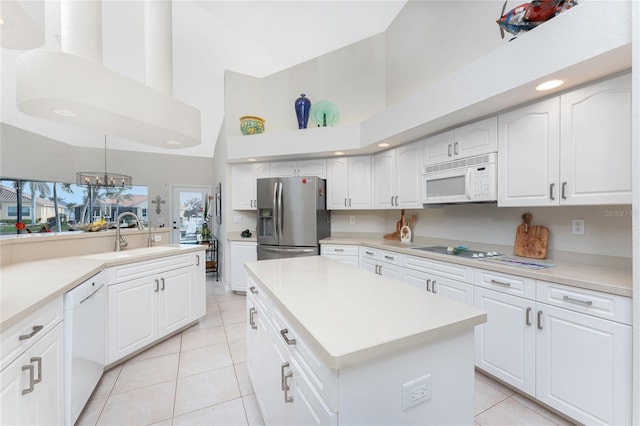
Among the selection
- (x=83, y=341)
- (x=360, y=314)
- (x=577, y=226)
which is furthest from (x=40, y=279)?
(x=577, y=226)

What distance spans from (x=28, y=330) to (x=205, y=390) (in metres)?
1.13

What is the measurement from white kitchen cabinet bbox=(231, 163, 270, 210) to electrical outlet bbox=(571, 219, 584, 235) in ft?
11.6

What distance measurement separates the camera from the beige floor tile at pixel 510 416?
1537 millimetres

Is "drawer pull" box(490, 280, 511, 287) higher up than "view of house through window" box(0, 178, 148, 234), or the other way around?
"view of house through window" box(0, 178, 148, 234)

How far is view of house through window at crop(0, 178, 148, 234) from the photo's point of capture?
15.4 feet

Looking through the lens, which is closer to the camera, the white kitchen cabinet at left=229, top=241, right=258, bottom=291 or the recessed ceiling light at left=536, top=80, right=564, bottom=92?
the recessed ceiling light at left=536, top=80, right=564, bottom=92

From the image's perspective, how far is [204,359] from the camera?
224cm

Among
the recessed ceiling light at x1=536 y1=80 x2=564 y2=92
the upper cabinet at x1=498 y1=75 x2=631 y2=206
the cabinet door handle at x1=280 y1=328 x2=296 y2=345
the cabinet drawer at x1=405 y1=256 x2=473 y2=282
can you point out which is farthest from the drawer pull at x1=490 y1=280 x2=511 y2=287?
the cabinet door handle at x1=280 y1=328 x2=296 y2=345

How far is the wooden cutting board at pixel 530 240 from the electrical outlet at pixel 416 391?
1.79 meters

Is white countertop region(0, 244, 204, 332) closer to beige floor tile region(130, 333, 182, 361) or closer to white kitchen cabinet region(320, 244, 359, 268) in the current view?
beige floor tile region(130, 333, 182, 361)

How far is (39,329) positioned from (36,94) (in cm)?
148

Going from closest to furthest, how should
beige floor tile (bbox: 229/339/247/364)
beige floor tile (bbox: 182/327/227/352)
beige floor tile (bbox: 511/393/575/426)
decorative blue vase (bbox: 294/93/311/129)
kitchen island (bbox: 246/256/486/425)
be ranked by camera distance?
kitchen island (bbox: 246/256/486/425), beige floor tile (bbox: 511/393/575/426), beige floor tile (bbox: 229/339/247/364), beige floor tile (bbox: 182/327/227/352), decorative blue vase (bbox: 294/93/311/129)

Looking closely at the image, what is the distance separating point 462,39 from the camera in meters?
2.72

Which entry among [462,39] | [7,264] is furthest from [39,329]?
[462,39]
